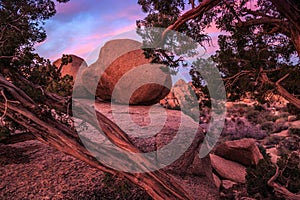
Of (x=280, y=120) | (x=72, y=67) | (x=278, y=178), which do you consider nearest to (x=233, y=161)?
(x=278, y=178)

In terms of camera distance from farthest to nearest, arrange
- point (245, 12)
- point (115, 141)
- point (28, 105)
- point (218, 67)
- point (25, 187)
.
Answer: point (218, 67) → point (245, 12) → point (25, 187) → point (115, 141) → point (28, 105)

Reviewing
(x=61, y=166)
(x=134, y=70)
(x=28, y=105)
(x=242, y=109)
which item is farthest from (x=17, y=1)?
(x=242, y=109)

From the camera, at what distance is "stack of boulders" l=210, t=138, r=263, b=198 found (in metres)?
10.9

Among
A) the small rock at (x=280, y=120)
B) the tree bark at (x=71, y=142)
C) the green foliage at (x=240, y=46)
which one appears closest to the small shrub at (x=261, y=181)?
the green foliage at (x=240, y=46)

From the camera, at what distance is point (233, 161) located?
12.2 m

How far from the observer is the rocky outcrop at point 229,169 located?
1111 cm

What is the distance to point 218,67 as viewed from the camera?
7766 mm

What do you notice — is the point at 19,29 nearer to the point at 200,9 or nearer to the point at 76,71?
the point at 200,9

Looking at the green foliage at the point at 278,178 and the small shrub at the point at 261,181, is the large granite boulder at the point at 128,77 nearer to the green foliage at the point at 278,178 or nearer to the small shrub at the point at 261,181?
the small shrub at the point at 261,181

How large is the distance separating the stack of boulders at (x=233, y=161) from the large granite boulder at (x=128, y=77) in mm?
4202

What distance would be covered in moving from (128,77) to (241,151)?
645 cm

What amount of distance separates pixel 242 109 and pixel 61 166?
29137mm

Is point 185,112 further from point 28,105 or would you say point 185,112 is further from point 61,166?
point 28,105

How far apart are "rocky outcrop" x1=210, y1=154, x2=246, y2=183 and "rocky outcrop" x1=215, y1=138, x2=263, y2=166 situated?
10.4 inches
